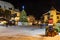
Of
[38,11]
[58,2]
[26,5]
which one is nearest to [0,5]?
[26,5]

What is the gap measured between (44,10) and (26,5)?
516 centimetres

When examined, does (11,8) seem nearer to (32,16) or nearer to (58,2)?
(32,16)

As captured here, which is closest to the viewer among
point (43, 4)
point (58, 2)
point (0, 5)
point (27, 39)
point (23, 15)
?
point (27, 39)

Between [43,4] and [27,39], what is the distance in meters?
32.8

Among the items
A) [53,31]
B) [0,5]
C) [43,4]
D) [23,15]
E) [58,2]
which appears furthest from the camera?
[0,5]

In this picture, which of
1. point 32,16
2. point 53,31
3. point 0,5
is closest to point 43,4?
point 32,16

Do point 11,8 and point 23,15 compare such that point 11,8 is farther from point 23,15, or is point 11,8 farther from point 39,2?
point 23,15

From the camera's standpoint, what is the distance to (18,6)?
50.0 metres

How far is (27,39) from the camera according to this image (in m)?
14.0

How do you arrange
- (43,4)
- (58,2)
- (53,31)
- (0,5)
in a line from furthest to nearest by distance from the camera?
(0,5) → (43,4) → (58,2) → (53,31)

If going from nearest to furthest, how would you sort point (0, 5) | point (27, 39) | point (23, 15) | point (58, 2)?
point (27, 39)
point (23, 15)
point (58, 2)
point (0, 5)

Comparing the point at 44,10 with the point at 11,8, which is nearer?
the point at 44,10

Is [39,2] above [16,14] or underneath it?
above

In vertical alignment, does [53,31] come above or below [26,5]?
below
